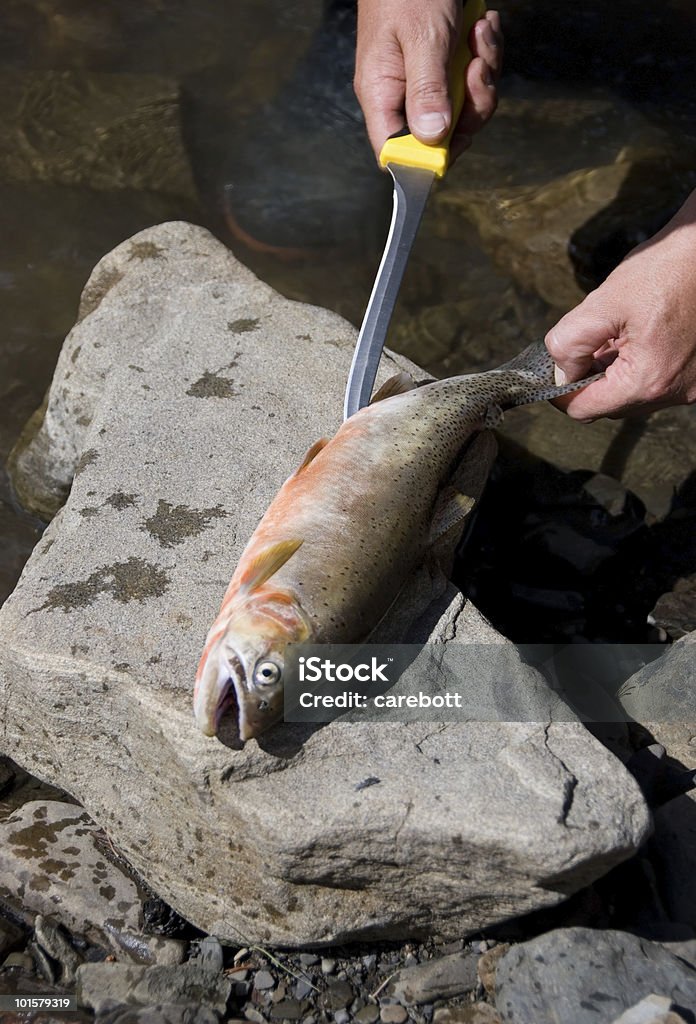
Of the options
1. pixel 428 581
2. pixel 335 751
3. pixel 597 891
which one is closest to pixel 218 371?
pixel 428 581

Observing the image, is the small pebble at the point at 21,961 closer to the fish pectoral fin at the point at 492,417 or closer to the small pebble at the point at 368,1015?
the small pebble at the point at 368,1015

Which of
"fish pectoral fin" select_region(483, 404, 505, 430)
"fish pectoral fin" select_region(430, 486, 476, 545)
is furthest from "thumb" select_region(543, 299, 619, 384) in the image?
"fish pectoral fin" select_region(430, 486, 476, 545)

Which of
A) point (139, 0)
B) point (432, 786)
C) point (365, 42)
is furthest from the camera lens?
point (139, 0)

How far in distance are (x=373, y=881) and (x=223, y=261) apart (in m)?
3.62

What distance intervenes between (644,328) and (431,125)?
1347mm

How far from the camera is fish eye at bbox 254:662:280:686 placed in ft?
10.5

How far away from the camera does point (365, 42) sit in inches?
193

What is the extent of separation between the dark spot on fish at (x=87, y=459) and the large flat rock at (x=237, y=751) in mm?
13

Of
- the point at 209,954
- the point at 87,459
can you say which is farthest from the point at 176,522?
the point at 209,954

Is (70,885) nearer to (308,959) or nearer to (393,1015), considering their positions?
(308,959)

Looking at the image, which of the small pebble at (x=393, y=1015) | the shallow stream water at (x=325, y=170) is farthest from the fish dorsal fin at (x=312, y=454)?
the shallow stream water at (x=325, y=170)

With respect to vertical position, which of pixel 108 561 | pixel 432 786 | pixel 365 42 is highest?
pixel 365 42

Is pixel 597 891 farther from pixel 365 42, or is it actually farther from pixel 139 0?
pixel 139 0

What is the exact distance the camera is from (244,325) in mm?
5273
